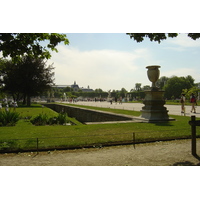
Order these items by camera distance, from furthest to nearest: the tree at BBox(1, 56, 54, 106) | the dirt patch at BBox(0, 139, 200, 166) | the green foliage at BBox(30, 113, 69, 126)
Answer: the tree at BBox(1, 56, 54, 106) → the green foliage at BBox(30, 113, 69, 126) → the dirt patch at BBox(0, 139, 200, 166)

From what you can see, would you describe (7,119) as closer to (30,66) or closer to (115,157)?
(115,157)

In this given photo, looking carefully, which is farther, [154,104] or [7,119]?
[154,104]

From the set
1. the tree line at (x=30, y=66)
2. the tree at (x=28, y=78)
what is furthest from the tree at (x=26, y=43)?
the tree at (x=28, y=78)

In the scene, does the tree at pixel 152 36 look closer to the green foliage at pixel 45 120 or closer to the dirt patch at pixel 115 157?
the dirt patch at pixel 115 157

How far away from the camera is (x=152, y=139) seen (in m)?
7.21

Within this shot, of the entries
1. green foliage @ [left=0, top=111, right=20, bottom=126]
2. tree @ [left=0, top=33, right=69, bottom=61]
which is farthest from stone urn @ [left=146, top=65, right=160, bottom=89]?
green foliage @ [left=0, top=111, right=20, bottom=126]

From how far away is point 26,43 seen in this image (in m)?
9.23

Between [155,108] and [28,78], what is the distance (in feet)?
101

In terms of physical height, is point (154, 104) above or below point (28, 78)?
below

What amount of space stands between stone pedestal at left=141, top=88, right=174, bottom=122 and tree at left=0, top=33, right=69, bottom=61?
5.38m

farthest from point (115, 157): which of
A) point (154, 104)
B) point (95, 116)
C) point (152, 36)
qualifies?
point (95, 116)

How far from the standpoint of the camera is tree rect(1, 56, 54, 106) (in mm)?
37656

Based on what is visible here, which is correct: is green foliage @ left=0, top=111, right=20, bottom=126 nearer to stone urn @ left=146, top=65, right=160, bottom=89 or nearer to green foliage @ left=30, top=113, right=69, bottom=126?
green foliage @ left=30, top=113, right=69, bottom=126

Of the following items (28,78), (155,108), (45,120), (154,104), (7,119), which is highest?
(28,78)
